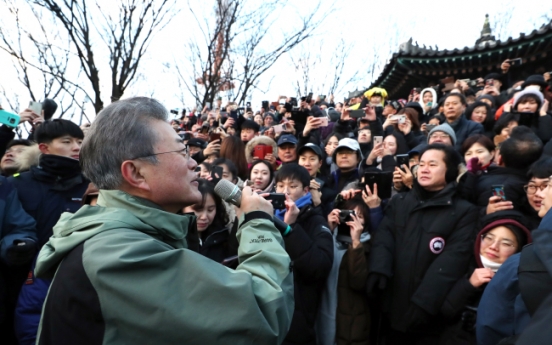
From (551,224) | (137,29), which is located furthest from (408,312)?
(137,29)

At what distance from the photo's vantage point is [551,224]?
4.39ft

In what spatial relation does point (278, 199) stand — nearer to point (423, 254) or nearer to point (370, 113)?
point (423, 254)

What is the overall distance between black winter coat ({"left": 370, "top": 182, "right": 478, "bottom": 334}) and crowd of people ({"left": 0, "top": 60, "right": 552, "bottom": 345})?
1 cm

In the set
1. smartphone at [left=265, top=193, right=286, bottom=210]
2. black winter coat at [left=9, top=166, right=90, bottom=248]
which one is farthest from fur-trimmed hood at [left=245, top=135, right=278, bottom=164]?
smartphone at [left=265, top=193, right=286, bottom=210]

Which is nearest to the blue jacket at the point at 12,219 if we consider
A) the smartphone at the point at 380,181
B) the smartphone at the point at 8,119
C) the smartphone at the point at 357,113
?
the smartphone at the point at 8,119

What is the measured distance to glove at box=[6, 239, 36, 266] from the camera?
294 cm

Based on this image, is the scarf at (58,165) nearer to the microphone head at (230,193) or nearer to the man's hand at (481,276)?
the microphone head at (230,193)

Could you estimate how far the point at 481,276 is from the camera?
8.78 ft

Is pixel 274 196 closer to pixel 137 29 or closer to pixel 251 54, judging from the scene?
pixel 137 29

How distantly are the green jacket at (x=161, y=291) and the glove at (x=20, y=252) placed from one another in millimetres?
1885

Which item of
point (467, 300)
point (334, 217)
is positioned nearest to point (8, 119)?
point (334, 217)

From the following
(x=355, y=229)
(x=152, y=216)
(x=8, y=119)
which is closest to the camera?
(x=152, y=216)

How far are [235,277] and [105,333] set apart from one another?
0.37 metres

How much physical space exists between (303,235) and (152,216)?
71.8 inches
